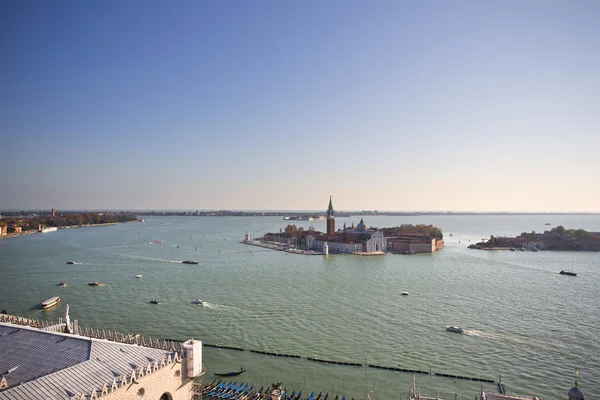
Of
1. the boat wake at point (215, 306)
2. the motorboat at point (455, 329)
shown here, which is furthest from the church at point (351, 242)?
A: the motorboat at point (455, 329)

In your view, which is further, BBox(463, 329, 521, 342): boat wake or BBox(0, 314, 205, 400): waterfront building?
BBox(463, 329, 521, 342): boat wake

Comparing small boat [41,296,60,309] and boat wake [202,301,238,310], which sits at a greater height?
small boat [41,296,60,309]

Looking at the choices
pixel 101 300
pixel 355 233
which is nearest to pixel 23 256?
pixel 101 300

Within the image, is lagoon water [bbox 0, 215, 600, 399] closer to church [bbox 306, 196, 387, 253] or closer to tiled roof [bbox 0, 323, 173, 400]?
tiled roof [bbox 0, 323, 173, 400]

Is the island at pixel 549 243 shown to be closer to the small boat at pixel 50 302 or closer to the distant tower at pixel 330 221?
the distant tower at pixel 330 221

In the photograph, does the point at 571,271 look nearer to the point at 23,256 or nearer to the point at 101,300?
the point at 101,300

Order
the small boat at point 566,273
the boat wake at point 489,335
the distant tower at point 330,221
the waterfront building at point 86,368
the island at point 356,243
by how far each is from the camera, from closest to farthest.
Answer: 1. the waterfront building at point 86,368
2. the boat wake at point 489,335
3. the small boat at point 566,273
4. the island at point 356,243
5. the distant tower at point 330,221

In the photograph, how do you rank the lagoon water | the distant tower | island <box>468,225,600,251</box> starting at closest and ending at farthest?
1. the lagoon water
2. island <box>468,225,600,251</box>
3. the distant tower

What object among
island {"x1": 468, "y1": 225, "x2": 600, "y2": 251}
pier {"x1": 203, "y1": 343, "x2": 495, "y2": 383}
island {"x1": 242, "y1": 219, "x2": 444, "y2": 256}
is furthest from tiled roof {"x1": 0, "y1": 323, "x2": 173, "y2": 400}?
island {"x1": 468, "y1": 225, "x2": 600, "y2": 251}
